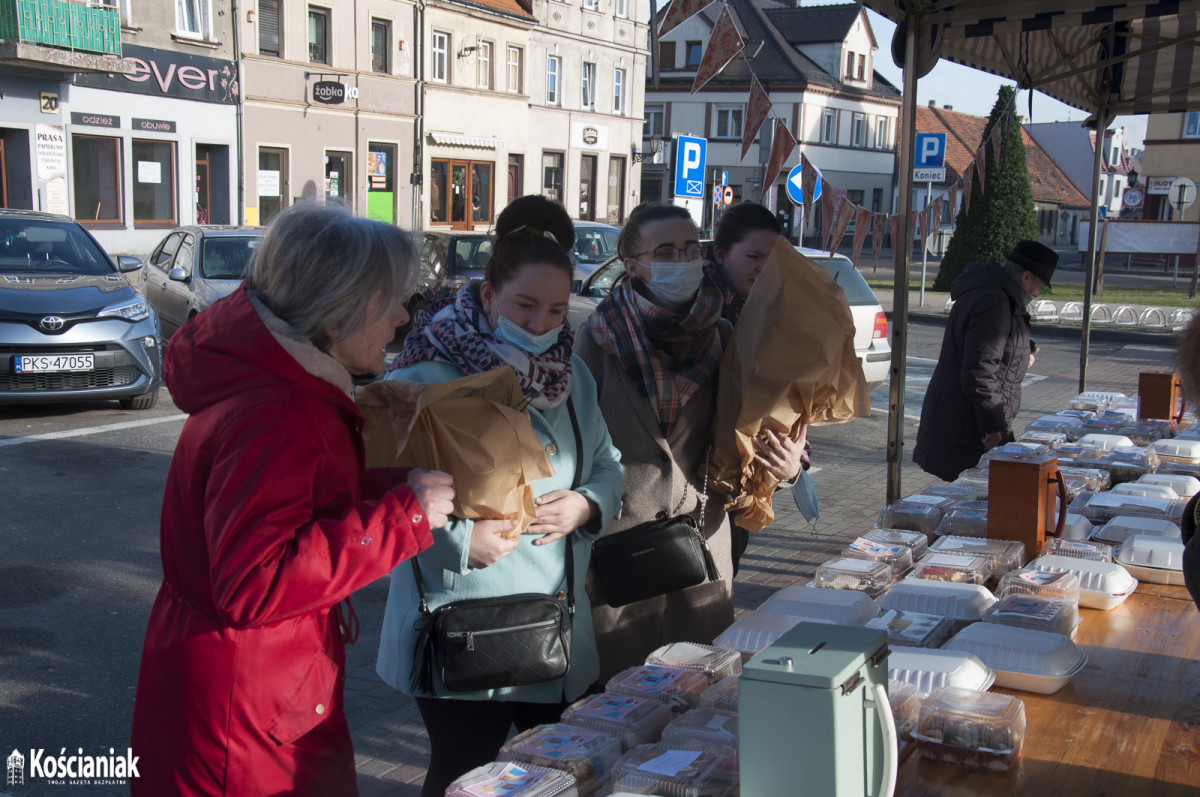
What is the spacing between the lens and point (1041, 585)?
299 cm

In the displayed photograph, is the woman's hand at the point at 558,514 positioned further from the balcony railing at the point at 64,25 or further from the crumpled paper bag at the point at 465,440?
the balcony railing at the point at 64,25

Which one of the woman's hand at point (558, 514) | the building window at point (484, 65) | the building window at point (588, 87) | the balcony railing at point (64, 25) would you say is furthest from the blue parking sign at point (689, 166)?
the building window at point (588, 87)

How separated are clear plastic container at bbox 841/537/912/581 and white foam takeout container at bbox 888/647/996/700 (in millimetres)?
785

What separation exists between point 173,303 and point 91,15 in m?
13.9

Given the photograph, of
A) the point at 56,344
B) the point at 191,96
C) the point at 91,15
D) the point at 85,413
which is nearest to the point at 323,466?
the point at 56,344

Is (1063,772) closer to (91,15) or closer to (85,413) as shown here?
(85,413)

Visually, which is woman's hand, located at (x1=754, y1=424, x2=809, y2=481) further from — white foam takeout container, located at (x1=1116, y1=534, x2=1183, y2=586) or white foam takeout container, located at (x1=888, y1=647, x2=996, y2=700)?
white foam takeout container, located at (x1=1116, y1=534, x2=1183, y2=586)

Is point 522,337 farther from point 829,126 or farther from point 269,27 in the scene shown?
point 829,126

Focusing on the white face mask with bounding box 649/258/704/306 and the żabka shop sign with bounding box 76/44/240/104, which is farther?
the żabka shop sign with bounding box 76/44/240/104

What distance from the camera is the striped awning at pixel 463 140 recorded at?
33.4 metres

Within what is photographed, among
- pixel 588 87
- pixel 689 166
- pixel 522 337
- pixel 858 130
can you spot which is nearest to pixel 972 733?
pixel 522 337

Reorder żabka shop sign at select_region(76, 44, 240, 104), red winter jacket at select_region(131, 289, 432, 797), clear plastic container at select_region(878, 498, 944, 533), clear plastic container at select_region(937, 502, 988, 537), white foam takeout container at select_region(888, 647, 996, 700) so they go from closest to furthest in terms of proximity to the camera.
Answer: red winter jacket at select_region(131, 289, 432, 797)
white foam takeout container at select_region(888, 647, 996, 700)
clear plastic container at select_region(937, 502, 988, 537)
clear plastic container at select_region(878, 498, 944, 533)
żabka shop sign at select_region(76, 44, 240, 104)

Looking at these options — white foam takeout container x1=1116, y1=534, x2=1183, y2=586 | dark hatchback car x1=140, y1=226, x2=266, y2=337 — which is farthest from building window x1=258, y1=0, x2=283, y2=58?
white foam takeout container x1=1116, y1=534, x2=1183, y2=586

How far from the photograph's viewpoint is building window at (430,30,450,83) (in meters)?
32.9
